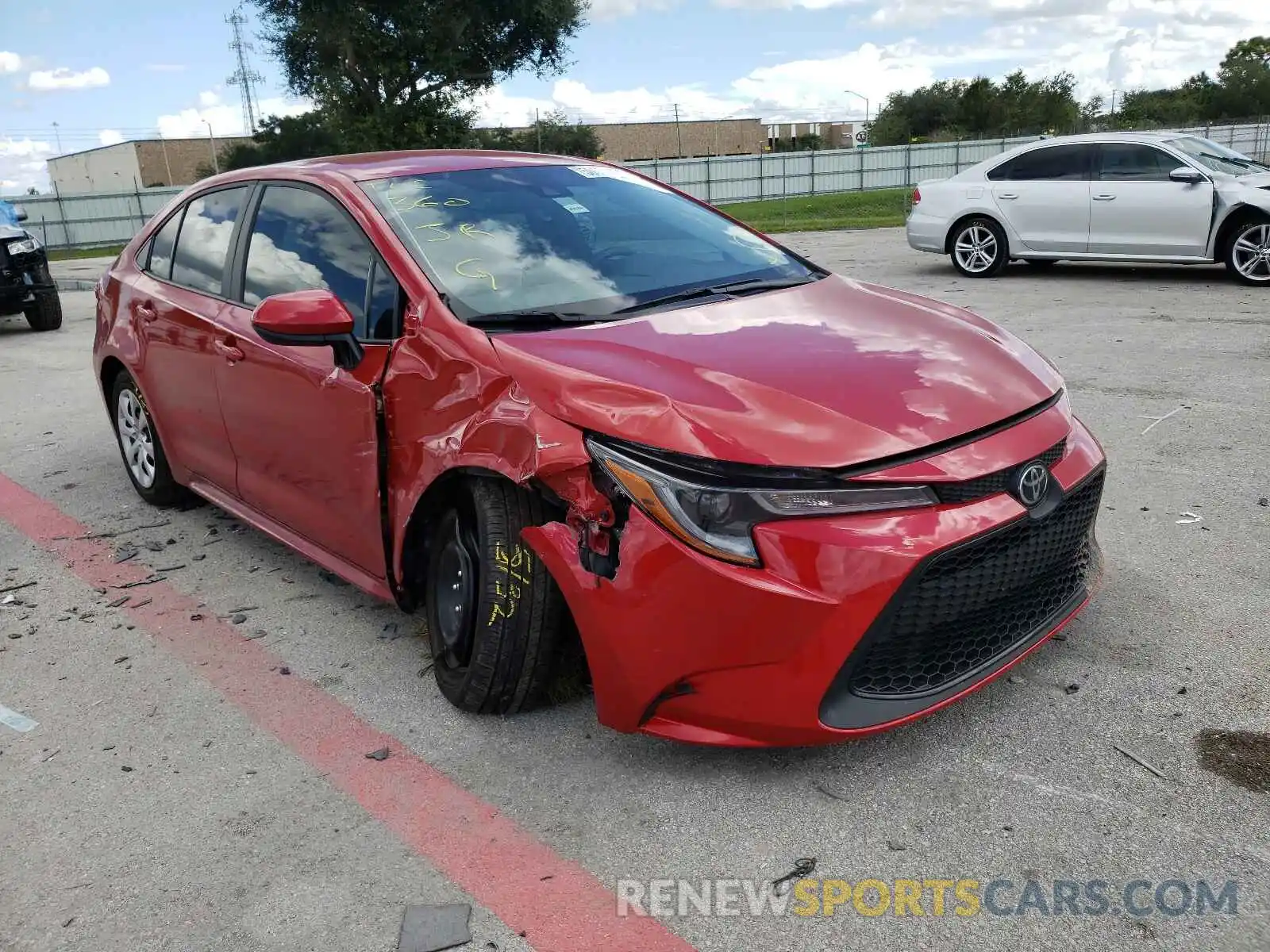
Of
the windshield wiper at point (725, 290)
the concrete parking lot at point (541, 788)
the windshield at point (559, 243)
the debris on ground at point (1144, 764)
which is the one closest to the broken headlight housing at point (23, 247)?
the concrete parking lot at point (541, 788)

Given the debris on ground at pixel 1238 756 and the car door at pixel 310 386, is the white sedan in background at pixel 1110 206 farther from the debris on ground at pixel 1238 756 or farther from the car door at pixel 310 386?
the car door at pixel 310 386

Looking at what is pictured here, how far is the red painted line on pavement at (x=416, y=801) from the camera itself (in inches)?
86.6

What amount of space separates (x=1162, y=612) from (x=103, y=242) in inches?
1310

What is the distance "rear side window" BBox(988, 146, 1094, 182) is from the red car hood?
843 centimetres

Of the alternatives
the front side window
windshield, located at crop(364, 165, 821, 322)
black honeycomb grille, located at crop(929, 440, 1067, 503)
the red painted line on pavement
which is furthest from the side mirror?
black honeycomb grille, located at crop(929, 440, 1067, 503)

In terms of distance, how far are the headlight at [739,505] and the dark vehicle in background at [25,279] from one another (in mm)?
11007

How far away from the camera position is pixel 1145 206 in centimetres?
1015

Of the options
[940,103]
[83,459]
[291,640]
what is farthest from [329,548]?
[940,103]

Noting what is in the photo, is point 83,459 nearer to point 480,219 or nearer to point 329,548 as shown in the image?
point 329,548

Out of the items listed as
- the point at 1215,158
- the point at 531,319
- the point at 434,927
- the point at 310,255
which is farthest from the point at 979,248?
Result: the point at 434,927

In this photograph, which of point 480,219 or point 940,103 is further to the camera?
point 940,103

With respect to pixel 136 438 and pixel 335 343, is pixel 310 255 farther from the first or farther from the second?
pixel 136 438

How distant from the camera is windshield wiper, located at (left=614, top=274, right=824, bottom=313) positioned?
312 centimetres

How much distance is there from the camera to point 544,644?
2799 mm
